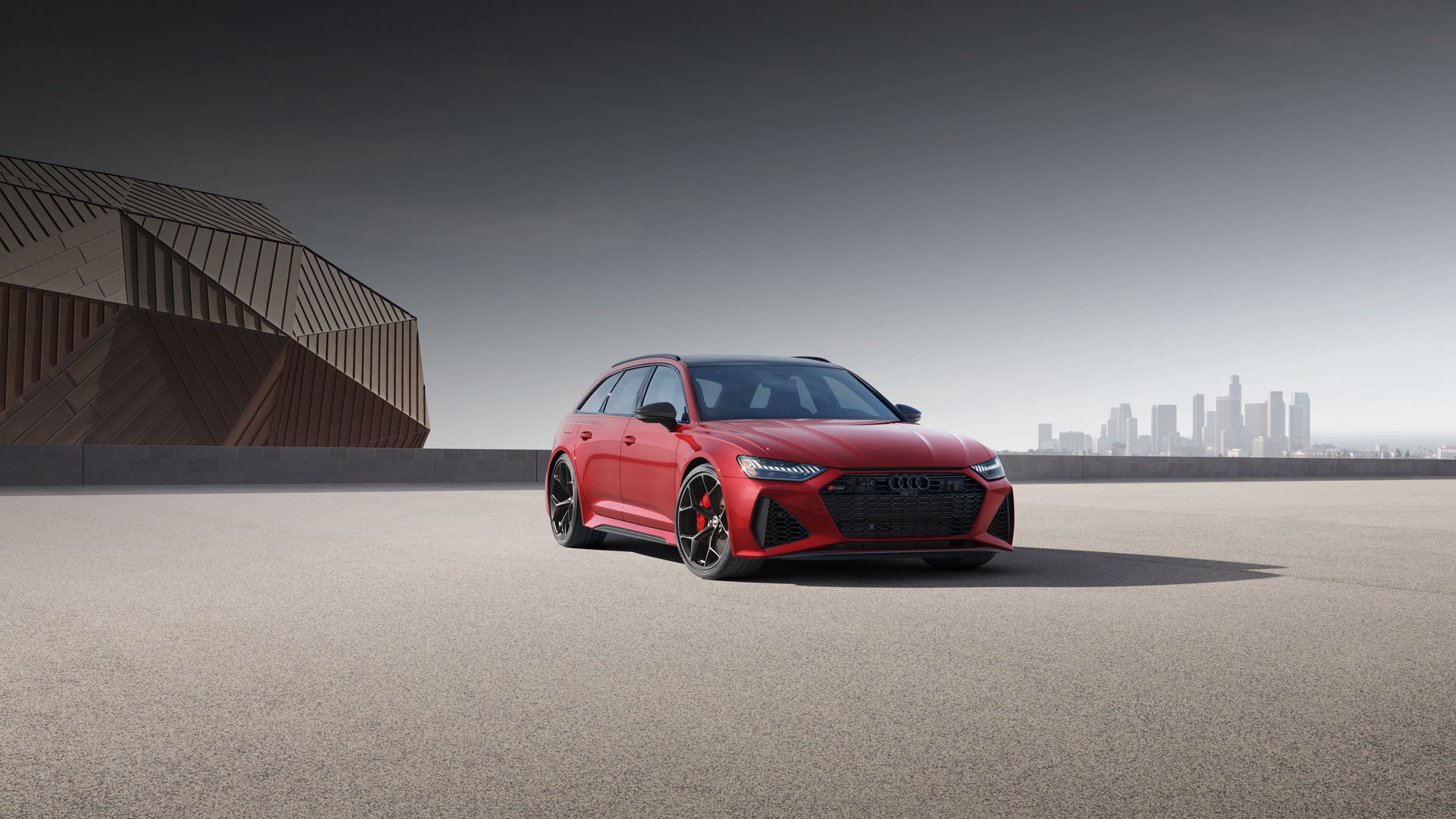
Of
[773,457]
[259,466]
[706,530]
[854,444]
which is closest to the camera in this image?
[773,457]

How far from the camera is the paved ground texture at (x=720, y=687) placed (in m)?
3.20

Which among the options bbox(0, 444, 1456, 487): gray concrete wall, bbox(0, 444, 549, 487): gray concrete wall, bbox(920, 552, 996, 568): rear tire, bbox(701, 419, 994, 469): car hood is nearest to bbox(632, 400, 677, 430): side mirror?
bbox(701, 419, 994, 469): car hood

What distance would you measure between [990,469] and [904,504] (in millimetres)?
782

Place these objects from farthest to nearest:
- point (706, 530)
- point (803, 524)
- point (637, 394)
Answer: point (637, 394) < point (706, 530) < point (803, 524)

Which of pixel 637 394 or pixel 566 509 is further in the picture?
pixel 566 509

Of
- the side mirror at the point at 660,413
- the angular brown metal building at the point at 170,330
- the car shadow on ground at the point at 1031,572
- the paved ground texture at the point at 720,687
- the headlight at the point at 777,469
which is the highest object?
the angular brown metal building at the point at 170,330

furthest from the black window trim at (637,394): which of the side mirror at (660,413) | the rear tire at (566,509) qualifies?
the side mirror at (660,413)

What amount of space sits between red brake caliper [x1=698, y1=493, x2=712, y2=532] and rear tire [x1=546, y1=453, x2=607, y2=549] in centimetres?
192

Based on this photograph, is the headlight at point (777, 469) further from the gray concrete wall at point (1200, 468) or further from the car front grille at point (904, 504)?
the gray concrete wall at point (1200, 468)

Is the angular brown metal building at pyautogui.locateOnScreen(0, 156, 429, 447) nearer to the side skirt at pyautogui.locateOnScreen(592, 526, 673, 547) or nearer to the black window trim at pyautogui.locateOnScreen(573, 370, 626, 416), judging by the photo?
the black window trim at pyautogui.locateOnScreen(573, 370, 626, 416)

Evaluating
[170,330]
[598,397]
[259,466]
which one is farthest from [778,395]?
[170,330]

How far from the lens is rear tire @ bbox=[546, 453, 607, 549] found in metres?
9.74

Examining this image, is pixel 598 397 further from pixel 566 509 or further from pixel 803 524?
pixel 803 524

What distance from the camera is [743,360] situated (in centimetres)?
918
